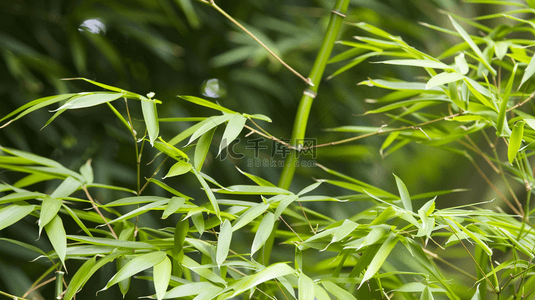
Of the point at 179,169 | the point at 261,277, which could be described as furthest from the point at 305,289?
the point at 179,169

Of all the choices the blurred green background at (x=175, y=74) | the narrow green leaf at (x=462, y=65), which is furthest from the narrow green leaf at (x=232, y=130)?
the blurred green background at (x=175, y=74)

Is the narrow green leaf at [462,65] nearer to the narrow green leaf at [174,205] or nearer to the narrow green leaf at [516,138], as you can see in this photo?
the narrow green leaf at [516,138]

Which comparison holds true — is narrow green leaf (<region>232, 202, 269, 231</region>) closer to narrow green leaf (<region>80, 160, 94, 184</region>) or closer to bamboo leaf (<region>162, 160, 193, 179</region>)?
bamboo leaf (<region>162, 160, 193, 179</region>)

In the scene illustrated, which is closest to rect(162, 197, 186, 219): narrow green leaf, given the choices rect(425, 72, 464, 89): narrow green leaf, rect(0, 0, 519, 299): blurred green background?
rect(425, 72, 464, 89): narrow green leaf

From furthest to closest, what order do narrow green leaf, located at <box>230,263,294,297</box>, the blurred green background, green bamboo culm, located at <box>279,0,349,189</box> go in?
the blurred green background, green bamboo culm, located at <box>279,0,349,189</box>, narrow green leaf, located at <box>230,263,294,297</box>

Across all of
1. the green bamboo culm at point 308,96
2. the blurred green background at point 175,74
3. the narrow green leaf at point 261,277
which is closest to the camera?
the narrow green leaf at point 261,277

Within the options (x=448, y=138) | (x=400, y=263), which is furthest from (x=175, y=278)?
(x=400, y=263)

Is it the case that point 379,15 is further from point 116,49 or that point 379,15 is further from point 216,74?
point 116,49
